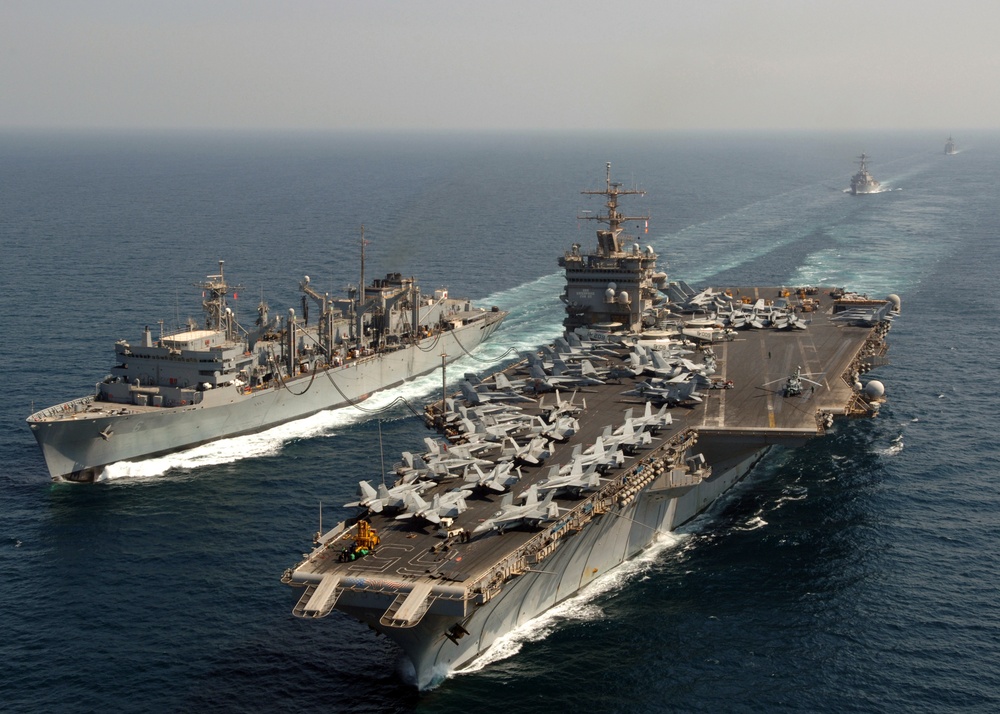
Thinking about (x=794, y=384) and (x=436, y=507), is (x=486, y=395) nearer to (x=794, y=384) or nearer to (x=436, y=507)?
(x=794, y=384)

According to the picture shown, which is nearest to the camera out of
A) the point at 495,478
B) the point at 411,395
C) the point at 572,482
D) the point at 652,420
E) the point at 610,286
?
the point at 572,482

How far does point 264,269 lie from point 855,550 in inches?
2350

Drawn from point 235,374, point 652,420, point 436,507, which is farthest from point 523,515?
point 235,374

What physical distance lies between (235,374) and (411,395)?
10935mm

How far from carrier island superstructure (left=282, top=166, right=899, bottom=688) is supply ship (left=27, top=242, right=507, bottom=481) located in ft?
35.9

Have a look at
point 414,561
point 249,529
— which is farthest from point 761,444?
point 249,529

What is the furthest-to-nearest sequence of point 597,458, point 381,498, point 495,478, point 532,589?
point 597,458 < point 495,478 < point 381,498 < point 532,589

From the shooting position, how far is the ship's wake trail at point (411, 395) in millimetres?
52031

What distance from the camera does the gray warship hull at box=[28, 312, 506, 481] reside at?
49.2m

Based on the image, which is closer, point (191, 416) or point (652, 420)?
point (652, 420)

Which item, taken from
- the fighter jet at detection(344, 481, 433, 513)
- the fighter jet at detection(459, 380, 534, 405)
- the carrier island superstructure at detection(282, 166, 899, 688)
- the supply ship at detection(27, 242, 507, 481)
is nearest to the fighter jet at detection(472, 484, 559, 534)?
the carrier island superstructure at detection(282, 166, 899, 688)

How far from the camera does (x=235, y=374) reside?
56812 millimetres

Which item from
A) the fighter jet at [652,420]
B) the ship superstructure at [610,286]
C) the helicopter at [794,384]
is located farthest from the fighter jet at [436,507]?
the ship superstructure at [610,286]

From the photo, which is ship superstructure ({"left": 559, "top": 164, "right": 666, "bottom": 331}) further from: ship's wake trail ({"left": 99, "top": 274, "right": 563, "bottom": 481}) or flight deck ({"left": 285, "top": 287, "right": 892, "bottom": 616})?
ship's wake trail ({"left": 99, "top": 274, "right": 563, "bottom": 481})
